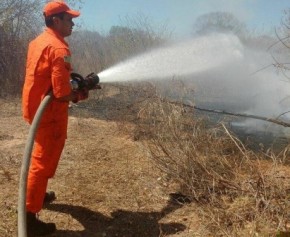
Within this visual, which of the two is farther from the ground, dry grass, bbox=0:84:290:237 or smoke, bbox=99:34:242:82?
smoke, bbox=99:34:242:82

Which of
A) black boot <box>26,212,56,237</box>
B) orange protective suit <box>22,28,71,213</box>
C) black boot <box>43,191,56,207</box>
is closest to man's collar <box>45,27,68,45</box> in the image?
orange protective suit <box>22,28,71,213</box>

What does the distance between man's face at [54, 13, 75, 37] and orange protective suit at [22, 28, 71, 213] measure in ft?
0.25

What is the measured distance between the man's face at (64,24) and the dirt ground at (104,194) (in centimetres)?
188

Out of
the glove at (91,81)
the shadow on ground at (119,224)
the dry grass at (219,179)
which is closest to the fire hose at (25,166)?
the glove at (91,81)

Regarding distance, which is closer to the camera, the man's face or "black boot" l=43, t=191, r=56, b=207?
the man's face

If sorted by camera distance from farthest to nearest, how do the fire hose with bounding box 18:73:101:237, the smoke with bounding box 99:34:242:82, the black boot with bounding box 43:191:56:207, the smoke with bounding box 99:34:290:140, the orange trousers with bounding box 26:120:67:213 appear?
the smoke with bounding box 99:34:290:140 < the smoke with bounding box 99:34:242:82 < the black boot with bounding box 43:191:56:207 < the orange trousers with bounding box 26:120:67:213 < the fire hose with bounding box 18:73:101:237

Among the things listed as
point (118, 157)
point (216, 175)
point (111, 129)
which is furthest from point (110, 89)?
point (216, 175)

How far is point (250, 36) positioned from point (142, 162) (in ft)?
35.3

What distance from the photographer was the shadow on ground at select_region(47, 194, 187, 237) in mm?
3693

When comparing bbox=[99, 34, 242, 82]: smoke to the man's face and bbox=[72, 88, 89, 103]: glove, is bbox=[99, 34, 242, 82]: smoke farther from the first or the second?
the man's face

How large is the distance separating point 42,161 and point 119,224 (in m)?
1.06

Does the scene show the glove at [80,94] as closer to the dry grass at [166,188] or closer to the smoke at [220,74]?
the smoke at [220,74]

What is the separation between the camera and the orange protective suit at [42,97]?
325 centimetres

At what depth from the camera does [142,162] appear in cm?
573
